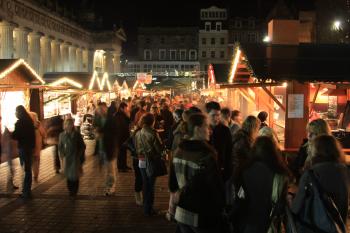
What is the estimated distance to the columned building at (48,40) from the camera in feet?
113

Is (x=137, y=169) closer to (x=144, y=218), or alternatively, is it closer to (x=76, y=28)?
(x=144, y=218)

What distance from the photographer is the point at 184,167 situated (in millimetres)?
4797

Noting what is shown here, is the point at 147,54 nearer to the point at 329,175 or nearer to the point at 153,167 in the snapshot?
the point at 153,167

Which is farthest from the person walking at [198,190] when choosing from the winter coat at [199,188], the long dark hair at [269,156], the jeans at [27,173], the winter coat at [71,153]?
the jeans at [27,173]

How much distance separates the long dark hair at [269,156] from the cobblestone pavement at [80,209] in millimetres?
3257

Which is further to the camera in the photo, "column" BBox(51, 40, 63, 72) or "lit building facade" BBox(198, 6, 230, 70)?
"lit building facade" BBox(198, 6, 230, 70)

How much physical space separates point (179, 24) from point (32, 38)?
51.3m

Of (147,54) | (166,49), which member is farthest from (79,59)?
(166,49)

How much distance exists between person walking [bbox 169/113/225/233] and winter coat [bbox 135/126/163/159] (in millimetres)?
3399

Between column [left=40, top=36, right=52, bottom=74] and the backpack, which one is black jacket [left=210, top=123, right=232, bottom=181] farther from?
column [left=40, top=36, right=52, bottom=74]

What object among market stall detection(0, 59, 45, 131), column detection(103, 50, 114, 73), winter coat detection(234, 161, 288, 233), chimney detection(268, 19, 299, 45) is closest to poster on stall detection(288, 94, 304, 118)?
chimney detection(268, 19, 299, 45)

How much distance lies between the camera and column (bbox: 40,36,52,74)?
1785 inches

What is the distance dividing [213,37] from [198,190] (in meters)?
80.8

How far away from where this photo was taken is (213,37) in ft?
275
